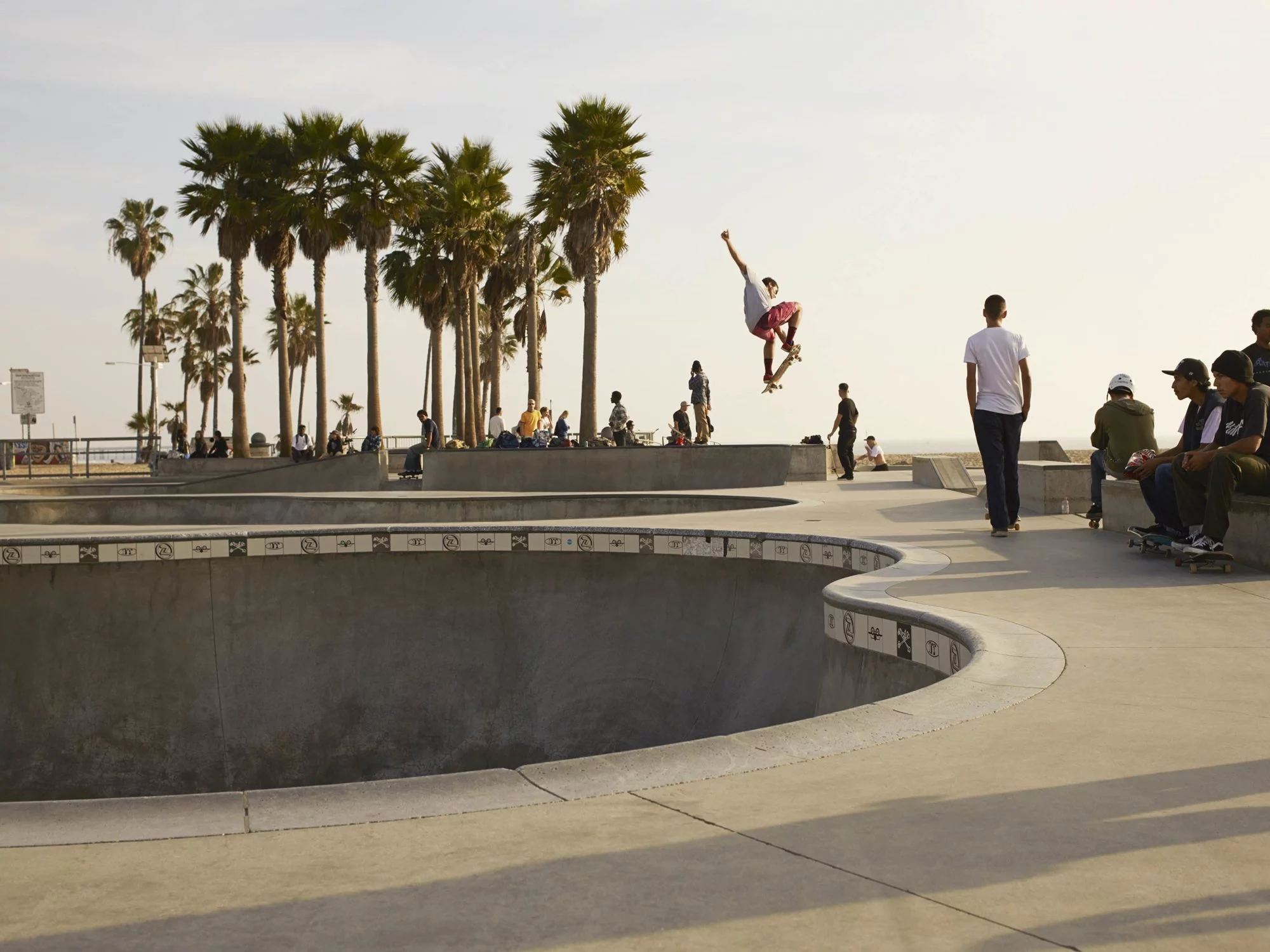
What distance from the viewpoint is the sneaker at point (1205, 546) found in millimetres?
7027

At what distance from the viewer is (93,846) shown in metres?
2.67

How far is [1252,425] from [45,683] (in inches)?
380

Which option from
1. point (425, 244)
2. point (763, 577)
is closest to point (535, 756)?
point (763, 577)

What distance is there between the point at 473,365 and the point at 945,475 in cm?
2354

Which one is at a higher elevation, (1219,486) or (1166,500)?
(1219,486)

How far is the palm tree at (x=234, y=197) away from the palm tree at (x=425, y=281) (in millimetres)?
5261

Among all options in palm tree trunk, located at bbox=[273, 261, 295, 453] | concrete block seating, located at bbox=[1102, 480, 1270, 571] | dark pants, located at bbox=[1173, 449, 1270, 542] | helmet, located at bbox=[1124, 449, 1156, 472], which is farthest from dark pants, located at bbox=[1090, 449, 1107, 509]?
palm tree trunk, located at bbox=[273, 261, 295, 453]

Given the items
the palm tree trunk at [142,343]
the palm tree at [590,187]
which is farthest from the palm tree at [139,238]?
the palm tree at [590,187]

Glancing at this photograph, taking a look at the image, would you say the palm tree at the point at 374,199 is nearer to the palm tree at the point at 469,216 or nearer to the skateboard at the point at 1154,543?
the palm tree at the point at 469,216

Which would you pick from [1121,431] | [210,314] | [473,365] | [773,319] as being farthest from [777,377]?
[210,314]

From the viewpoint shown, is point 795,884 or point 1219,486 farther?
point 1219,486

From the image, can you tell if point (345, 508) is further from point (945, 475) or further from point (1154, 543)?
point (1154, 543)

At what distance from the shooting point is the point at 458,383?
1813 inches

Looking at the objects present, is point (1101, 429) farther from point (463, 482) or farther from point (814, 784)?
point (463, 482)
